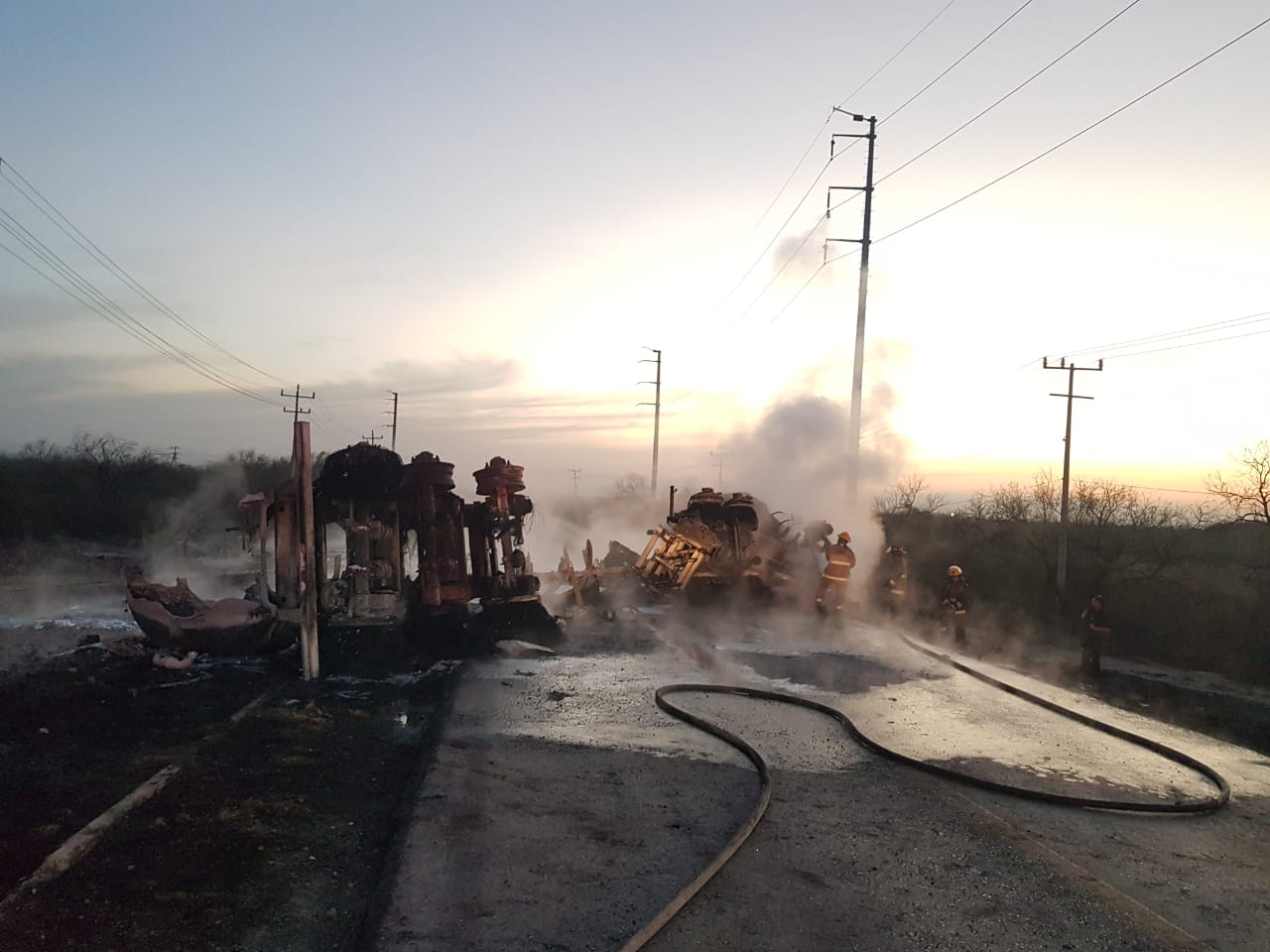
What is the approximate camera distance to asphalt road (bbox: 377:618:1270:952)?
507cm

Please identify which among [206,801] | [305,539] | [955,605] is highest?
[305,539]

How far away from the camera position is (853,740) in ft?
30.8

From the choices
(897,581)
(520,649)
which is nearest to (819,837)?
(520,649)

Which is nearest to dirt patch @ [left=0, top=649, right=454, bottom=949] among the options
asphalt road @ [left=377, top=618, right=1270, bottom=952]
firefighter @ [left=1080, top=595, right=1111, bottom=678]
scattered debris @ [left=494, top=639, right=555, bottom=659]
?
asphalt road @ [left=377, top=618, right=1270, bottom=952]

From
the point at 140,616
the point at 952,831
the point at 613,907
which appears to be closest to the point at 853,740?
the point at 952,831

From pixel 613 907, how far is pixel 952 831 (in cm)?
286

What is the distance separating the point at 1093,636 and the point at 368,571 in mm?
12178

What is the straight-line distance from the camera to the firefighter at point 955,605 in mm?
17156

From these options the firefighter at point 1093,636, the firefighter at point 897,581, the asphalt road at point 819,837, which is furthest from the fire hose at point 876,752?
the firefighter at point 897,581

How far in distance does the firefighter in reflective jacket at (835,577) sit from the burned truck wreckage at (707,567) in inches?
90.4

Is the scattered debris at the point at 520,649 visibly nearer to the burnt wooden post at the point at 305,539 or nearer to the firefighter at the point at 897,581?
the burnt wooden post at the point at 305,539

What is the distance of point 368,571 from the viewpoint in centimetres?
1416

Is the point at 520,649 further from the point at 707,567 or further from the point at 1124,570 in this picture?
the point at 1124,570

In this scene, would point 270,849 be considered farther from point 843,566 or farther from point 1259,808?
point 843,566
